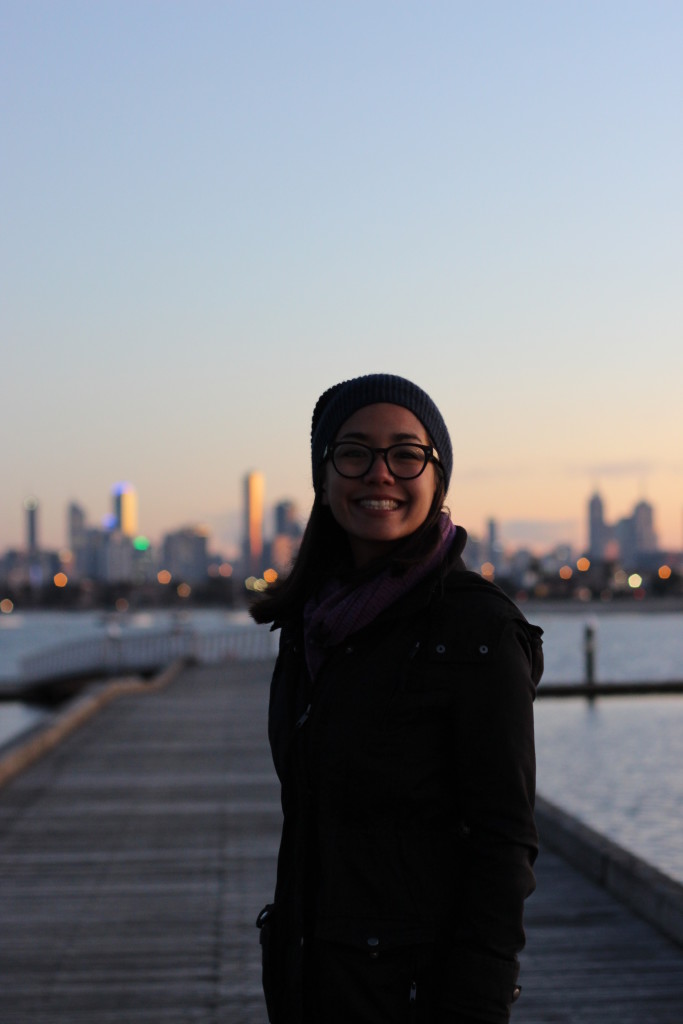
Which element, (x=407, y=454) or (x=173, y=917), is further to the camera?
(x=173, y=917)

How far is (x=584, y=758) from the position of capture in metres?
19.7

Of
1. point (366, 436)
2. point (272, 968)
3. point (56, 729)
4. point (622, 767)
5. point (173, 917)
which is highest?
point (366, 436)

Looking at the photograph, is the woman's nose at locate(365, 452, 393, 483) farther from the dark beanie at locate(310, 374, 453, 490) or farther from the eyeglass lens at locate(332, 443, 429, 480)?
the dark beanie at locate(310, 374, 453, 490)

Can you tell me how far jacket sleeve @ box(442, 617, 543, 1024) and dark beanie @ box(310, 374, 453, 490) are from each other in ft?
1.35

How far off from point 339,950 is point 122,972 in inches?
131

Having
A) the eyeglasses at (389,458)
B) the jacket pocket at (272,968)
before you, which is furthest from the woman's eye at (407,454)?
the jacket pocket at (272,968)

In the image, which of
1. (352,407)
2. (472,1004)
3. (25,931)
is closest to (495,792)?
(472,1004)

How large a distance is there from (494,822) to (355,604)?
45 centimetres

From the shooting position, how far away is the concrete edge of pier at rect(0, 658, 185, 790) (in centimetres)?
1074

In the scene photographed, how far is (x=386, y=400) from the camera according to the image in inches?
93.1

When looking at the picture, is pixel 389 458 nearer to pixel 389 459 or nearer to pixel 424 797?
pixel 389 459

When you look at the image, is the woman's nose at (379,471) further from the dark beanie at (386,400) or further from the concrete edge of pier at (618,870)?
the concrete edge of pier at (618,870)

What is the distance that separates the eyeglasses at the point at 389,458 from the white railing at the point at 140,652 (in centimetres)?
2891

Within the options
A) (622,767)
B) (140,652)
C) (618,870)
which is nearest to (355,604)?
(618,870)
